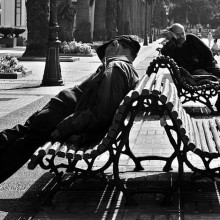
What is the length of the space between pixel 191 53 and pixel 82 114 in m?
7.48

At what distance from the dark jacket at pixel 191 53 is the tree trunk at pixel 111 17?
3372cm

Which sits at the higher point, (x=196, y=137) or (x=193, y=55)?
(x=193, y=55)

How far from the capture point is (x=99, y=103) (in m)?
5.97

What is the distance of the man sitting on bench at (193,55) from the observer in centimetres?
1307

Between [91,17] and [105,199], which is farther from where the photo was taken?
[91,17]

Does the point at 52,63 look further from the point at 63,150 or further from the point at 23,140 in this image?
the point at 63,150

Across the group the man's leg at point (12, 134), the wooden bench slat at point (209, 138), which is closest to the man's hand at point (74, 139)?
the man's leg at point (12, 134)

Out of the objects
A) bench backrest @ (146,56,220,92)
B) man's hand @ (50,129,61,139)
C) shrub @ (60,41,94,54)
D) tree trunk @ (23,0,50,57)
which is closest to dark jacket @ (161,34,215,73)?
bench backrest @ (146,56,220,92)

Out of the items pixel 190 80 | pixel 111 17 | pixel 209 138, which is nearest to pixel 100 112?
pixel 209 138

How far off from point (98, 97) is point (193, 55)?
7426 mm

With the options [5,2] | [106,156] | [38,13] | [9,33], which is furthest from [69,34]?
[106,156]

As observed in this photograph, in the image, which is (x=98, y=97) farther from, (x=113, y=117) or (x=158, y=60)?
(x=158, y=60)

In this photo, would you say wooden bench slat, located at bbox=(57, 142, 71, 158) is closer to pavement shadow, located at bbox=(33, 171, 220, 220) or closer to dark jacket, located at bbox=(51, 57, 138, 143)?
dark jacket, located at bbox=(51, 57, 138, 143)

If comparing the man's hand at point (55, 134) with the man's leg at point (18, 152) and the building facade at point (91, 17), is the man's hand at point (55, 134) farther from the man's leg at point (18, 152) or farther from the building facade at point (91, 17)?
the building facade at point (91, 17)
